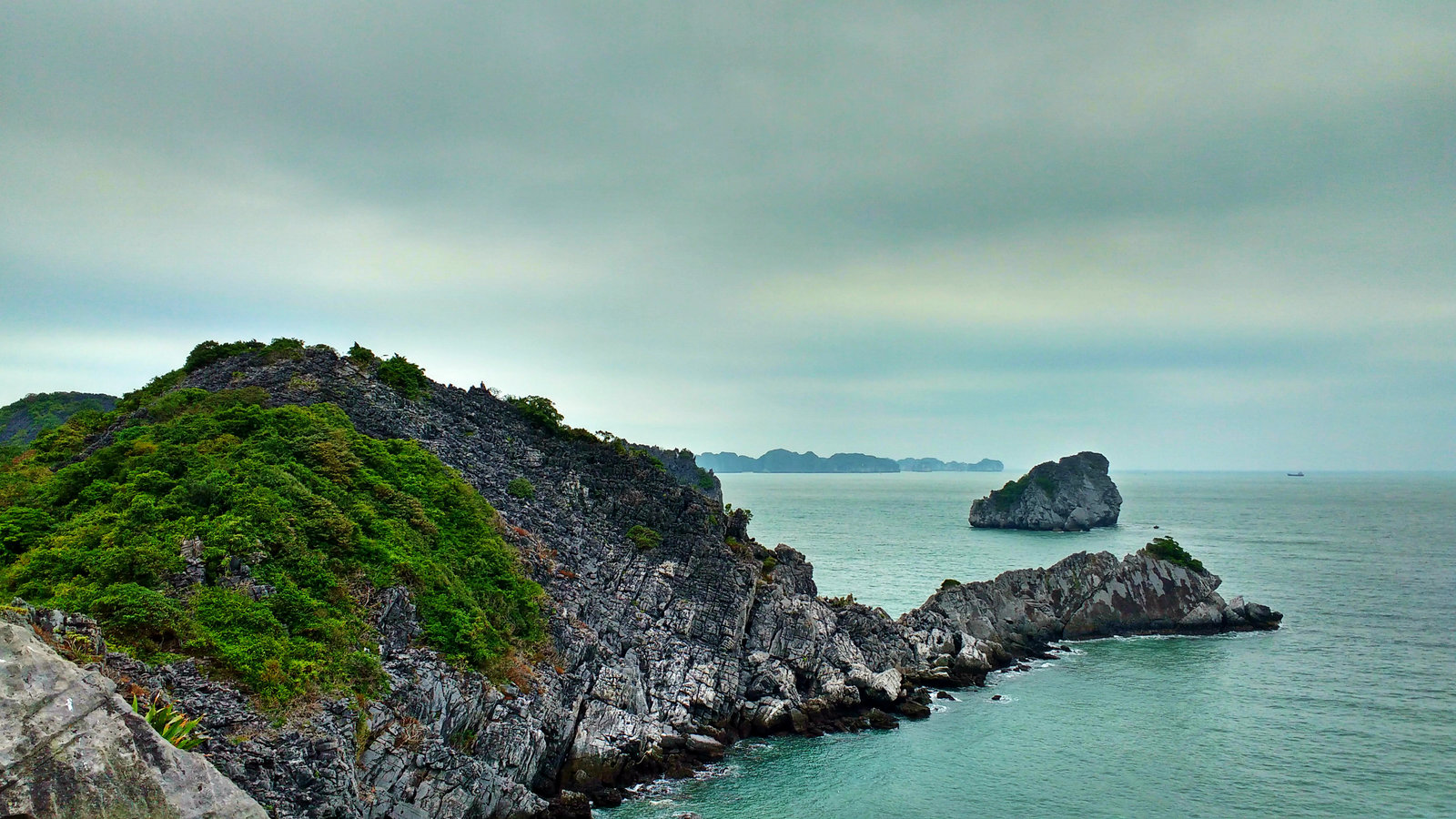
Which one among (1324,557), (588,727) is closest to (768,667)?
(588,727)

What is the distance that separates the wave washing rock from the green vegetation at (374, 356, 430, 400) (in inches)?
4747

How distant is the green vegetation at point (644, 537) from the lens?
4609cm

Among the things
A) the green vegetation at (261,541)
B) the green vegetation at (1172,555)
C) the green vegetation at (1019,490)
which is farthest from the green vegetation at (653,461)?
the green vegetation at (1019,490)

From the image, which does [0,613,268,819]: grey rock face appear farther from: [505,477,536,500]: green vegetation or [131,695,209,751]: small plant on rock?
[505,477,536,500]: green vegetation

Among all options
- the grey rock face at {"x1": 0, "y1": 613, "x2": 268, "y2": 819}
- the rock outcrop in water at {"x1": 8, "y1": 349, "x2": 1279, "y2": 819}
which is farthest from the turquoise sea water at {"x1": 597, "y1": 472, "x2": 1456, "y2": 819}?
the grey rock face at {"x1": 0, "y1": 613, "x2": 268, "y2": 819}

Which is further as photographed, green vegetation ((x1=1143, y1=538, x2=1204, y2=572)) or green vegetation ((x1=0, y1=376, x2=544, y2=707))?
green vegetation ((x1=1143, y1=538, x2=1204, y2=572))

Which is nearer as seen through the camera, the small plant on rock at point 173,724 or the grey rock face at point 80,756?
the grey rock face at point 80,756

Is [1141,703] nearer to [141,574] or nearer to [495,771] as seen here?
[495,771]

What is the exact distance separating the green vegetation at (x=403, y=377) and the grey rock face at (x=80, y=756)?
35.6 m

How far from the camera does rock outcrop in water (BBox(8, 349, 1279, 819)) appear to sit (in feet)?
78.0

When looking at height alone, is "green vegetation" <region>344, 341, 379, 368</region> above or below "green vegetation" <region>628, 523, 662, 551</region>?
above

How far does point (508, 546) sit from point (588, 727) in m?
10.6

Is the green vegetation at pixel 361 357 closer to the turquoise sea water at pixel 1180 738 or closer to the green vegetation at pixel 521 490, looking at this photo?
the green vegetation at pixel 521 490

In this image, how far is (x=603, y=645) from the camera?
37.8 metres
